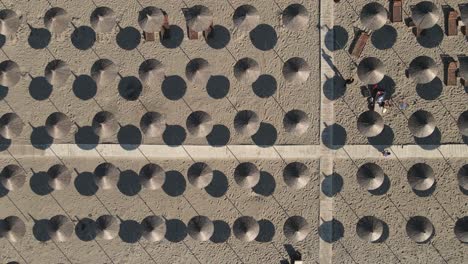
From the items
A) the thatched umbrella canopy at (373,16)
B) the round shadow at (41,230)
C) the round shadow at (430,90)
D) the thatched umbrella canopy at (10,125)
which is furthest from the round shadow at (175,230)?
the round shadow at (430,90)

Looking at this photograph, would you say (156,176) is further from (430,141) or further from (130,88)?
(430,141)

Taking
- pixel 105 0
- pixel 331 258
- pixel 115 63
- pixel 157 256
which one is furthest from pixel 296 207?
pixel 105 0

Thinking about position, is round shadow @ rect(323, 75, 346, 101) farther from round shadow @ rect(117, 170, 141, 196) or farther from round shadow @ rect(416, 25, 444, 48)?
round shadow @ rect(117, 170, 141, 196)

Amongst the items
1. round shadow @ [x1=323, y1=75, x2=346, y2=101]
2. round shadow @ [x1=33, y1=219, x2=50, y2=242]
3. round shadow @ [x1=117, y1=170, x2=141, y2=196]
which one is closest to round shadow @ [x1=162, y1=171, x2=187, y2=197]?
round shadow @ [x1=117, y1=170, x2=141, y2=196]

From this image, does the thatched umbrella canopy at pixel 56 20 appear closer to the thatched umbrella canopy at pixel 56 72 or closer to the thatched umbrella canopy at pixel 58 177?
the thatched umbrella canopy at pixel 56 72

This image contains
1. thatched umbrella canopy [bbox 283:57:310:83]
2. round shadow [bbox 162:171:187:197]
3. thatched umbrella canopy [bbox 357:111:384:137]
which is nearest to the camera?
thatched umbrella canopy [bbox 357:111:384:137]

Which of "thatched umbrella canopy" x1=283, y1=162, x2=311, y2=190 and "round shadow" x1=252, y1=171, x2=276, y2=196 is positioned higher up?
"thatched umbrella canopy" x1=283, y1=162, x2=311, y2=190
